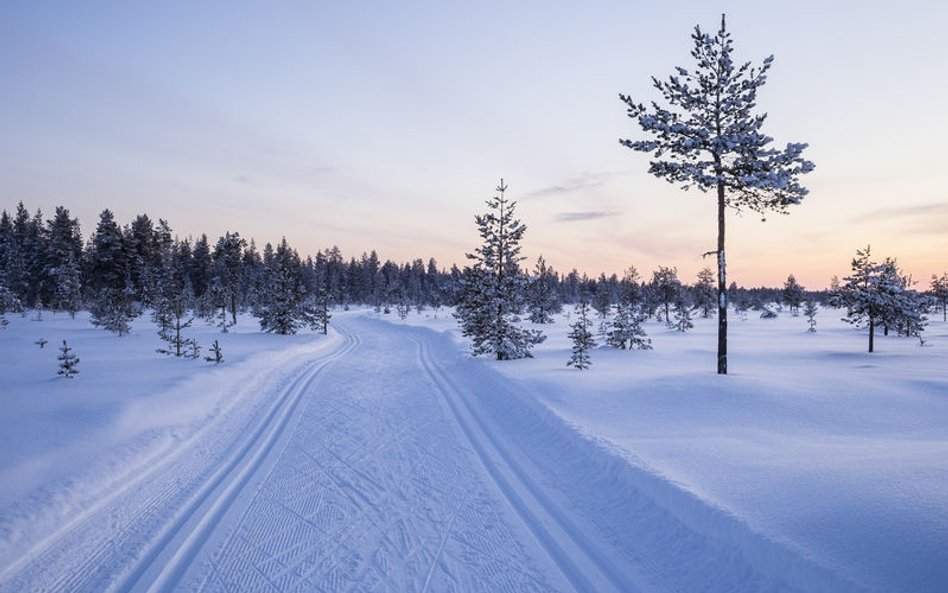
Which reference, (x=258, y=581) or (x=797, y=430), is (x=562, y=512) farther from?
(x=797, y=430)

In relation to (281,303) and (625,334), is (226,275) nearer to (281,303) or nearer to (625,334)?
(281,303)

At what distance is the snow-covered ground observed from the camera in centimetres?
487

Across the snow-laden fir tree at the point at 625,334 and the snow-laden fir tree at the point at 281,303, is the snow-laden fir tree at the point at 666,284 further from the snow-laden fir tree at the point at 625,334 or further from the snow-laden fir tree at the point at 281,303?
the snow-laden fir tree at the point at 281,303

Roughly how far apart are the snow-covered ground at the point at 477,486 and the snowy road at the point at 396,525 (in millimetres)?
33

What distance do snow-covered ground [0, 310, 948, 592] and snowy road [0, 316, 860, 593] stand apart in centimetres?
3

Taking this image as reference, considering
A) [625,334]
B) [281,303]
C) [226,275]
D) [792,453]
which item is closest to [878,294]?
[625,334]

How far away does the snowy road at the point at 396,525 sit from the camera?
4.87 metres

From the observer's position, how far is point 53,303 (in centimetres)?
5759

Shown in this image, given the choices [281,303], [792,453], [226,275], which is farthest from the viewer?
[226,275]

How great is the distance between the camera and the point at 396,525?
604 cm

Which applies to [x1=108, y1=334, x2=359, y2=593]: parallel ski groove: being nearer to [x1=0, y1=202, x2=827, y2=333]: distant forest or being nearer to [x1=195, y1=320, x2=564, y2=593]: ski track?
[x1=195, y1=320, x2=564, y2=593]: ski track

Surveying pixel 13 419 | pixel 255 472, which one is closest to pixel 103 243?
pixel 13 419

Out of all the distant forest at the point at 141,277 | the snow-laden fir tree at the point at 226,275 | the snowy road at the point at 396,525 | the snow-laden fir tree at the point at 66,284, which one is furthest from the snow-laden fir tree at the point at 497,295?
the snow-laden fir tree at the point at 66,284

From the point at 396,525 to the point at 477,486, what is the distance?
1661mm
